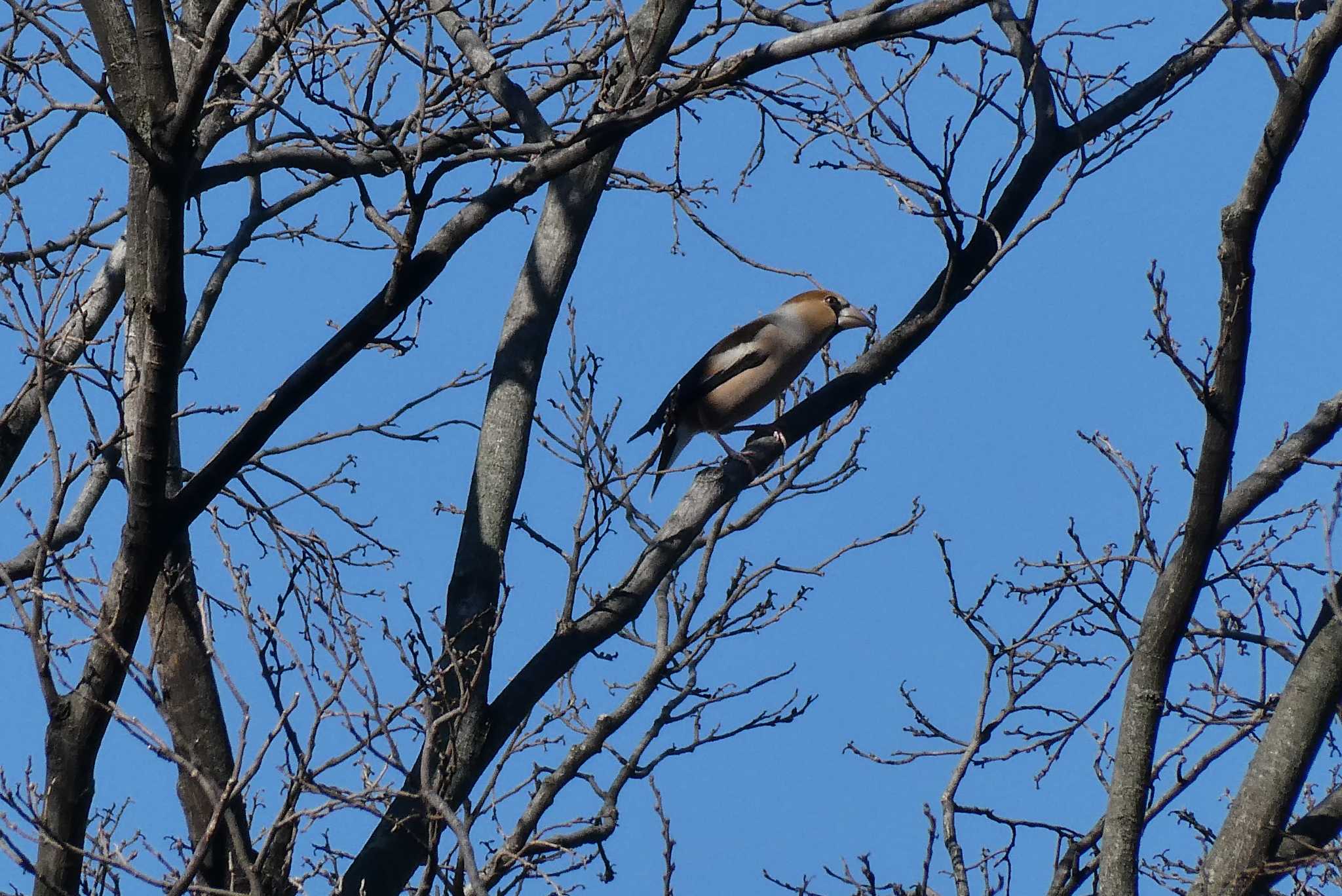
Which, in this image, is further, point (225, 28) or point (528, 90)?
point (528, 90)

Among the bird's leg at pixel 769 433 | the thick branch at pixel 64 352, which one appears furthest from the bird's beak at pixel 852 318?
the thick branch at pixel 64 352

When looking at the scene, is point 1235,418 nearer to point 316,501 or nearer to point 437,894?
point 437,894

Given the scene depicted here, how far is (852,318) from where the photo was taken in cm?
755

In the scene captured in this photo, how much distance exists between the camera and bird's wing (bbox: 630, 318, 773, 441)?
7.23 metres

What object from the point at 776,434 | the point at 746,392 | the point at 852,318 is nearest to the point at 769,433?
the point at 776,434

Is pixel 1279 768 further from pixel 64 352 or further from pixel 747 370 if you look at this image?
pixel 64 352

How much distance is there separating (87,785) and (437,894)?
47.6 inches

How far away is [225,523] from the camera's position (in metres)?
6.82

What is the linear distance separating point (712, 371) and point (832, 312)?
0.85 meters

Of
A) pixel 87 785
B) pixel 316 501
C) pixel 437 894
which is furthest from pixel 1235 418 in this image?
pixel 316 501

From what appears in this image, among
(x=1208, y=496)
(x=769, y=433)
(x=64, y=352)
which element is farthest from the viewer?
(x=769, y=433)

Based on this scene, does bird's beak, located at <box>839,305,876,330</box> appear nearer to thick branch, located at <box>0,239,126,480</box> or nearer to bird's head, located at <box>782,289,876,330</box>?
bird's head, located at <box>782,289,876,330</box>

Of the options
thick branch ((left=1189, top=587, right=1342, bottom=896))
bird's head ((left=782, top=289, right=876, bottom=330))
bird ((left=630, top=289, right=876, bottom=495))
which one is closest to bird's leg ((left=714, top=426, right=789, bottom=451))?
bird ((left=630, top=289, right=876, bottom=495))

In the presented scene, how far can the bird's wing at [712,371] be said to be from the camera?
7.23 metres
